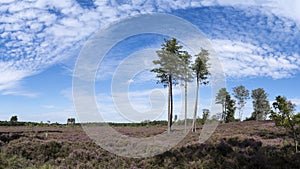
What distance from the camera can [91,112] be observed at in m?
9.69

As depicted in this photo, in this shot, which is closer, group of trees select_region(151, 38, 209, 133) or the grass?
the grass

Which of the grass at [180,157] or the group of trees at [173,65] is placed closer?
the grass at [180,157]

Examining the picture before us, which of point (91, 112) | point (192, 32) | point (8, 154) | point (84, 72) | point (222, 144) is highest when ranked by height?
point (192, 32)

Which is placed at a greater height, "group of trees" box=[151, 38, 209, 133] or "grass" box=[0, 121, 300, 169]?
"group of trees" box=[151, 38, 209, 133]

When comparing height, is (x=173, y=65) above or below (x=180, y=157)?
above

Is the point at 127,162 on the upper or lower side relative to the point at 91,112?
lower

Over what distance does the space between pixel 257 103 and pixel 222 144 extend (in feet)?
182

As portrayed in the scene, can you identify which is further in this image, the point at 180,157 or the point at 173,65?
the point at 173,65

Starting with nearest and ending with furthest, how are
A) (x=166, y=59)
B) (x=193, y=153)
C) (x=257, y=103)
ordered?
(x=193, y=153), (x=166, y=59), (x=257, y=103)

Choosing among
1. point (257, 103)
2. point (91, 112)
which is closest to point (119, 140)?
point (91, 112)

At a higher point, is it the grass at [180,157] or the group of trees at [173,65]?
the group of trees at [173,65]

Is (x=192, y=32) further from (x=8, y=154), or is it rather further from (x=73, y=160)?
(x=8, y=154)

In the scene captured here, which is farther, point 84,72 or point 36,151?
point 36,151

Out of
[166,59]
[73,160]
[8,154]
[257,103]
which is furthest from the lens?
[257,103]
